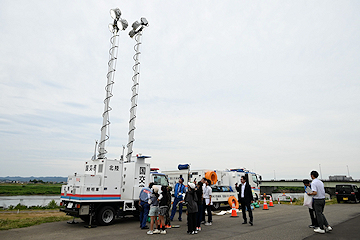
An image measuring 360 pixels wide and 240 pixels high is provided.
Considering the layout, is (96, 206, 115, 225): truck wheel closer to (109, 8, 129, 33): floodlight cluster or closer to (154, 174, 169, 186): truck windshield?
(154, 174, 169, 186): truck windshield

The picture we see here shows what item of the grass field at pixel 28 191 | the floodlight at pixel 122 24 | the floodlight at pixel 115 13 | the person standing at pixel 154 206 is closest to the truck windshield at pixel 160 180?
the person standing at pixel 154 206

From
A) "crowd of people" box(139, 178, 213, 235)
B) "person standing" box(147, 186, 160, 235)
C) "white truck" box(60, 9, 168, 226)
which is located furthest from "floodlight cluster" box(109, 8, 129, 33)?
"person standing" box(147, 186, 160, 235)

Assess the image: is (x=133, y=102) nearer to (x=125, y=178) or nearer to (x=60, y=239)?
(x=125, y=178)

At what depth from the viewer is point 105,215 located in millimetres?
10250

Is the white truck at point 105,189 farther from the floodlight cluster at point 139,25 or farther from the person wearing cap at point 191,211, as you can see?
the floodlight cluster at point 139,25

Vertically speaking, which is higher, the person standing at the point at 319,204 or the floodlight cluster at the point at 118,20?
the floodlight cluster at the point at 118,20

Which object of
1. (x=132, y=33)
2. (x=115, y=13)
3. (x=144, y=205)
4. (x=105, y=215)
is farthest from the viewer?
(x=132, y=33)

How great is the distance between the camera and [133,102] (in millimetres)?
16266

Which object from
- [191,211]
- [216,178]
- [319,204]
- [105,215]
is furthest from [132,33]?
[319,204]

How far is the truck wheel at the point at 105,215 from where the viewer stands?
9.95 m

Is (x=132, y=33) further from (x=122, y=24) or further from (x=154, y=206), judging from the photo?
(x=154, y=206)

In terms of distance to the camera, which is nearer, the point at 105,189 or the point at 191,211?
the point at 191,211

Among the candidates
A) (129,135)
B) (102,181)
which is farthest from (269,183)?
(102,181)

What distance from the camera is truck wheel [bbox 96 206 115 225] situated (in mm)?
9953
